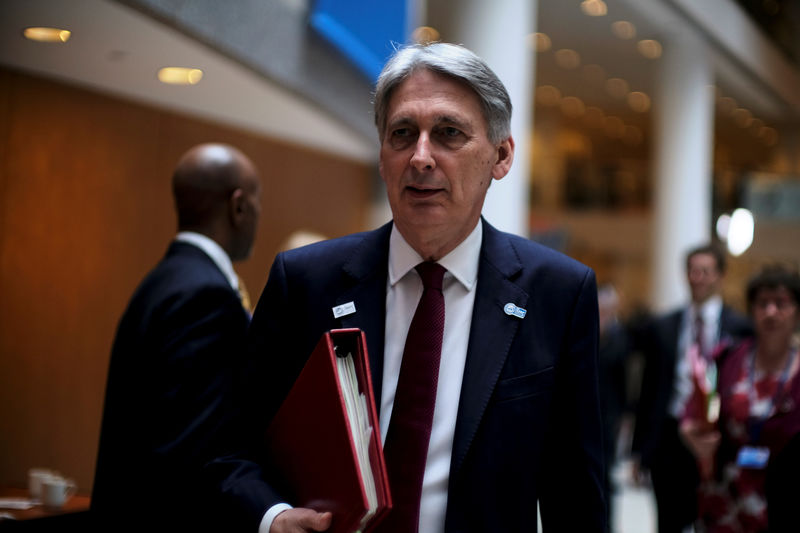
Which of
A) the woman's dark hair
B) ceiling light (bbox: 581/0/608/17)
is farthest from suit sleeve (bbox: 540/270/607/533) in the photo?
ceiling light (bbox: 581/0/608/17)

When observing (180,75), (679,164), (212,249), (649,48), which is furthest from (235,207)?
(649,48)

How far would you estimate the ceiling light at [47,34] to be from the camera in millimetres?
4223

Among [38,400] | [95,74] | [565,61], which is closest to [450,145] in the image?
[95,74]

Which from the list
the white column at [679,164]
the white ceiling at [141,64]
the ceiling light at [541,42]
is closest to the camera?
the white ceiling at [141,64]

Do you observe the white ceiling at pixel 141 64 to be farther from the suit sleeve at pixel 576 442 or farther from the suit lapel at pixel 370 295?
the suit sleeve at pixel 576 442

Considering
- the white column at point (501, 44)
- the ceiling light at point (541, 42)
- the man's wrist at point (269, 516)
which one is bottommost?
the man's wrist at point (269, 516)

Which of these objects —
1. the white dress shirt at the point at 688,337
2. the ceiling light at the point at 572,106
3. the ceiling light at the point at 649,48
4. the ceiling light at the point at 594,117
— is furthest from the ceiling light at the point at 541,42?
the white dress shirt at the point at 688,337

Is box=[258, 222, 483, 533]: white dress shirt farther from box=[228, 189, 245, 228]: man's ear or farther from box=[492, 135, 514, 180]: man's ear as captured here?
box=[228, 189, 245, 228]: man's ear

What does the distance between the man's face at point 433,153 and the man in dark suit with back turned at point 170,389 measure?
2.54 ft

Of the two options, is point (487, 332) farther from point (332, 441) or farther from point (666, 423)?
point (666, 423)

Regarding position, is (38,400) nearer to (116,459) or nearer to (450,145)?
(116,459)

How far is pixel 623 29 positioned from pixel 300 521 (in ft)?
58.9

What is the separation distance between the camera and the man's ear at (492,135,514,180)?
2137 mm

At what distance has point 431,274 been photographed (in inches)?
81.2
